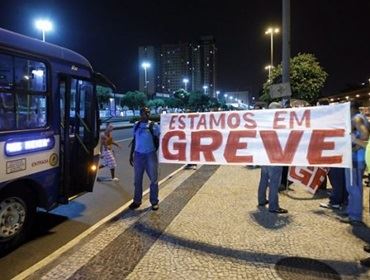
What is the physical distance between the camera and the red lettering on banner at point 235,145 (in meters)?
6.31

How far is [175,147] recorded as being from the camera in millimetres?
6852

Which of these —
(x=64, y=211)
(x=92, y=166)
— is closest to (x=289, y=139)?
(x=92, y=166)

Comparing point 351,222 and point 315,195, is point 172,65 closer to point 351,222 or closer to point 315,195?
point 315,195

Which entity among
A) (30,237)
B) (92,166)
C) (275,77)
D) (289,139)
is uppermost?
(275,77)

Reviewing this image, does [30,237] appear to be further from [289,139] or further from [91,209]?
[289,139]

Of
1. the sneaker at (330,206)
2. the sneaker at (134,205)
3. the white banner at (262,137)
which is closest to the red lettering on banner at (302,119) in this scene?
the white banner at (262,137)

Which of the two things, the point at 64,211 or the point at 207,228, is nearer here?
the point at 207,228

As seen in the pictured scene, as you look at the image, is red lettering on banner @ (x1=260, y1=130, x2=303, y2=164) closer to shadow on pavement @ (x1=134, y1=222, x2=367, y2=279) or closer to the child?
shadow on pavement @ (x1=134, y1=222, x2=367, y2=279)

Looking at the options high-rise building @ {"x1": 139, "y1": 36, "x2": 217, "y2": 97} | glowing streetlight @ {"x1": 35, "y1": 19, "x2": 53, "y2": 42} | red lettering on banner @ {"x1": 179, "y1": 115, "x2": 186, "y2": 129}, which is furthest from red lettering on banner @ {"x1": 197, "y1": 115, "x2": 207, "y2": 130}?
high-rise building @ {"x1": 139, "y1": 36, "x2": 217, "y2": 97}

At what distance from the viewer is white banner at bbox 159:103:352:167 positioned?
5.79 m

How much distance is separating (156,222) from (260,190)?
81.7 inches

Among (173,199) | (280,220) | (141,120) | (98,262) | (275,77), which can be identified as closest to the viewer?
(98,262)

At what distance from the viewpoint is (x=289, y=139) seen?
6051 millimetres

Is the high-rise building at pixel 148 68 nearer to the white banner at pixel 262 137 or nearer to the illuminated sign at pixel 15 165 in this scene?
the white banner at pixel 262 137
